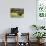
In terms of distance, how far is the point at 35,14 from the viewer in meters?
6.79

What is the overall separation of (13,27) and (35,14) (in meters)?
1.09

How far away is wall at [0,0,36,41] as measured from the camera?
6.71 meters

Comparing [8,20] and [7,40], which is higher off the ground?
Answer: [8,20]

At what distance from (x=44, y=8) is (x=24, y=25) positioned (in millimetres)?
1126

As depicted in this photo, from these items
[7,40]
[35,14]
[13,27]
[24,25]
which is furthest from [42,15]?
[7,40]

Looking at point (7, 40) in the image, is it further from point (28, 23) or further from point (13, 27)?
point (28, 23)

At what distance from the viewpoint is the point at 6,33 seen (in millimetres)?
6590

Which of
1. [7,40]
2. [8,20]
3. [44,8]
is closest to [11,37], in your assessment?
[7,40]

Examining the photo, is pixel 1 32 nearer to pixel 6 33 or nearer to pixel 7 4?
pixel 6 33

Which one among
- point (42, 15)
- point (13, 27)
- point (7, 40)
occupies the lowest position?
point (7, 40)

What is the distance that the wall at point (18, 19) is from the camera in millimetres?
6715

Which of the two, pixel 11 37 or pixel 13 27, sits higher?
pixel 13 27

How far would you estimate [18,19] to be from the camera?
267 inches

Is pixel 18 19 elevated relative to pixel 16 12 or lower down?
lower down
